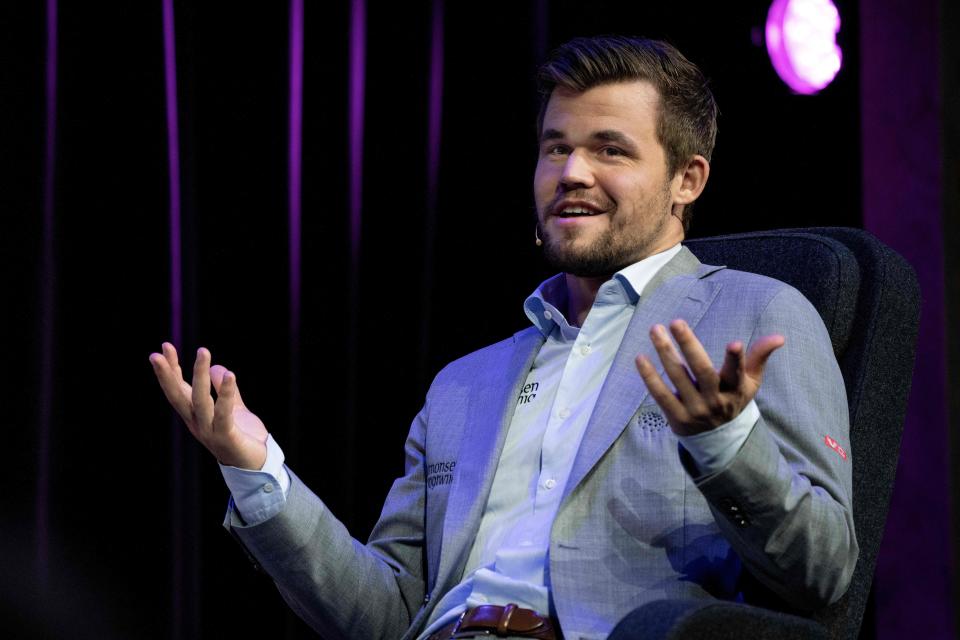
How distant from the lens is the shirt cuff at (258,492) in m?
1.44

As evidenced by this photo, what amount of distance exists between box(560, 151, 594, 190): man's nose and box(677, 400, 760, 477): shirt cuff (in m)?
0.65

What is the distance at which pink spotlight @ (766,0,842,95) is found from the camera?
2.77 m

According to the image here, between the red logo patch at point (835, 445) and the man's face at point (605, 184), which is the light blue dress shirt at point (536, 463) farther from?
the red logo patch at point (835, 445)

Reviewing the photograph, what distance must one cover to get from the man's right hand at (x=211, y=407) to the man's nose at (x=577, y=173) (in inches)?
25.3

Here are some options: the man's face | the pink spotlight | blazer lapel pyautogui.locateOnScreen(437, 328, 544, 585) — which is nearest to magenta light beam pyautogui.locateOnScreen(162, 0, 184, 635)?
blazer lapel pyautogui.locateOnScreen(437, 328, 544, 585)

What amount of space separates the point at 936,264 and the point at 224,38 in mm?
1889

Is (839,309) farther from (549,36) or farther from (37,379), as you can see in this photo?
(37,379)

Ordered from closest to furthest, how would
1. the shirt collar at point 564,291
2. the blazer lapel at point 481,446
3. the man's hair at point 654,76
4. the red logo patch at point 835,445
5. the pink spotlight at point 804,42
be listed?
the red logo patch at point 835,445
the blazer lapel at point 481,446
the shirt collar at point 564,291
the man's hair at point 654,76
the pink spotlight at point 804,42

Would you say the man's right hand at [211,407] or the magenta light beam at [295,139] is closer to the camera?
the man's right hand at [211,407]

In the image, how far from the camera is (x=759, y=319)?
57.8 inches

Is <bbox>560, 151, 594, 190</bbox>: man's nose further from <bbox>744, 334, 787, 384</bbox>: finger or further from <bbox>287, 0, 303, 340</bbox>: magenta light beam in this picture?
<bbox>287, 0, 303, 340</bbox>: magenta light beam

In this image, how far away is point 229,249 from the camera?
227 centimetres

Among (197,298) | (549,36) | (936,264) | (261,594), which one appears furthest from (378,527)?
(936,264)

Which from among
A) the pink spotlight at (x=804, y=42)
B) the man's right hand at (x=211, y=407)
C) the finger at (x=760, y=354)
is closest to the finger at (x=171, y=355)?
the man's right hand at (x=211, y=407)
